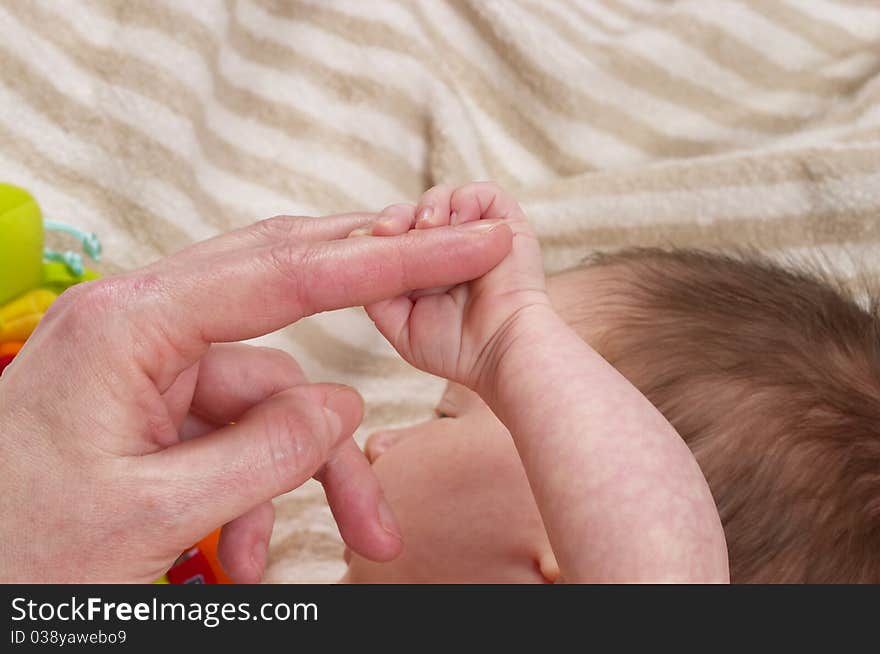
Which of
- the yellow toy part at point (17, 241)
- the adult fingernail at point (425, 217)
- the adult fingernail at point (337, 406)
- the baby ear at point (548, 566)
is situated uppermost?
the adult fingernail at point (425, 217)

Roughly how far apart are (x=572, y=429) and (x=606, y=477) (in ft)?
0.16

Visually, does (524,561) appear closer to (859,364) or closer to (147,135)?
(859,364)

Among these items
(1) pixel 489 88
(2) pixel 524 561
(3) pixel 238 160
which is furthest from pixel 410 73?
(2) pixel 524 561

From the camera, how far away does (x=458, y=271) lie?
799 mm

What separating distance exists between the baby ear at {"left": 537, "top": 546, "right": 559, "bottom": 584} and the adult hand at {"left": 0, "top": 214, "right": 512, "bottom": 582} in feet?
0.88

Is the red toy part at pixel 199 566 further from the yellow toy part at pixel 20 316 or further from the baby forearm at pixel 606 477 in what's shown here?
the baby forearm at pixel 606 477

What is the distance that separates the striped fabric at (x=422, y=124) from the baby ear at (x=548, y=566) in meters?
0.49

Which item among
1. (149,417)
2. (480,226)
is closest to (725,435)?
(480,226)

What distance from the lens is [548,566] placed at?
88 cm

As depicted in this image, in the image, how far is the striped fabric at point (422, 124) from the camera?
140cm

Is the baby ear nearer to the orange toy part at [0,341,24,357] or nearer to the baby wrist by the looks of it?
the baby wrist

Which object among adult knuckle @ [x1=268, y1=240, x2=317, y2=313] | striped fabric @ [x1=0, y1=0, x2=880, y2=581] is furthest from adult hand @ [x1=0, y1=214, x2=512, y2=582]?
striped fabric @ [x1=0, y1=0, x2=880, y2=581]

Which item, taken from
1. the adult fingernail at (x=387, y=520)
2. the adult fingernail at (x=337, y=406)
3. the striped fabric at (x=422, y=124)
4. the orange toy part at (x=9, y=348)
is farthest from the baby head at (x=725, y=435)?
the orange toy part at (x=9, y=348)
